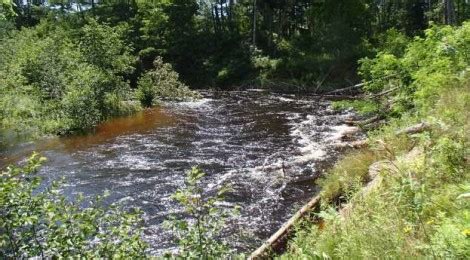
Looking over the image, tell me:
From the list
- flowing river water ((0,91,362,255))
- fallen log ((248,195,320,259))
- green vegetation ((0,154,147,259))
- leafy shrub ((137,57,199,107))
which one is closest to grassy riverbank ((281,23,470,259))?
fallen log ((248,195,320,259))

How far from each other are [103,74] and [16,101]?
13.8 ft

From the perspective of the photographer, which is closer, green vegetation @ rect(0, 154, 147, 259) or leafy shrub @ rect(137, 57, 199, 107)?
green vegetation @ rect(0, 154, 147, 259)

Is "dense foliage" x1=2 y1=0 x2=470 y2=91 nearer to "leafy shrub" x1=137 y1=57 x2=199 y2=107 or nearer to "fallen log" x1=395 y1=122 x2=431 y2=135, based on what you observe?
"leafy shrub" x1=137 y1=57 x2=199 y2=107

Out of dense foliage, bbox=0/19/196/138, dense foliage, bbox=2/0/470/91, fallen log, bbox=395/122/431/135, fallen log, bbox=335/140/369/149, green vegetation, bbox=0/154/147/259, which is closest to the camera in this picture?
green vegetation, bbox=0/154/147/259

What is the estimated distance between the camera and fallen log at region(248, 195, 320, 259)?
20.6 feet

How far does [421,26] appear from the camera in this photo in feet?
124

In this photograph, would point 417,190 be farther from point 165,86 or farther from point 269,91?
point 269,91

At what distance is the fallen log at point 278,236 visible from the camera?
247 inches

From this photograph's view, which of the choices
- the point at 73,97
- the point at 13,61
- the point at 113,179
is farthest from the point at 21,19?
the point at 113,179

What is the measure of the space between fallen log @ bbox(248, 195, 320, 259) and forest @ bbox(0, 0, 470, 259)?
22cm

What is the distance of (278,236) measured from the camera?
6984 millimetres

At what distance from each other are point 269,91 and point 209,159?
61.1 ft

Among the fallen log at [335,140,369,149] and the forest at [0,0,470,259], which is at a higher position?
the forest at [0,0,470,259]

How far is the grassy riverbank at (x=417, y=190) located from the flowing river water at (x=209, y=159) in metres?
1.43
